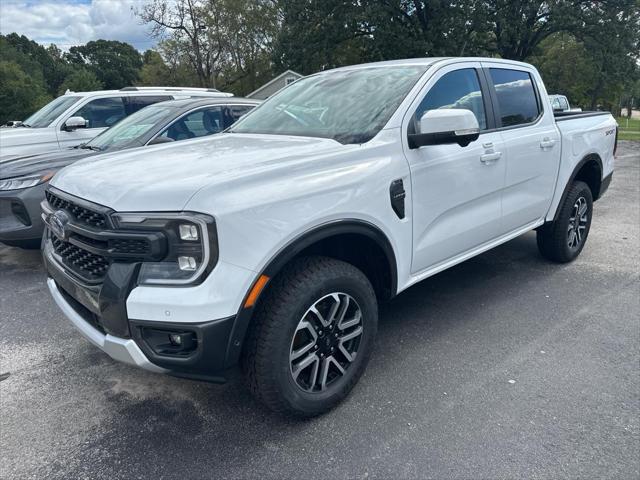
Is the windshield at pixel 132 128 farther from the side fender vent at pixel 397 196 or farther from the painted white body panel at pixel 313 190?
the side fender vent at pixel 397 196

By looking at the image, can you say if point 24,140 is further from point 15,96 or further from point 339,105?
point 15,96

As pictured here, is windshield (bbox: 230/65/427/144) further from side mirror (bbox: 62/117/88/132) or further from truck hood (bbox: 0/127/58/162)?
truck hood (bbox: 0/127/58/162)

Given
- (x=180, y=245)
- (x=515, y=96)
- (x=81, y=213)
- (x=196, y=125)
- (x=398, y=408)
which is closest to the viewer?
(x=180, y=245)

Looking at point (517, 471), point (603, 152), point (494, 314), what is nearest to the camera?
point (517, 471)

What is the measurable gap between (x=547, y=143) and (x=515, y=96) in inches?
19.3

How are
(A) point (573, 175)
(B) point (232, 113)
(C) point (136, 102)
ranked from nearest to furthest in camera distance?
(A) point (573, 175) → (B) point (232, 113) → (C) point (136, 102)

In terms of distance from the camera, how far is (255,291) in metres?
2.12

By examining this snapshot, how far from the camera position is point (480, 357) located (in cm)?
317

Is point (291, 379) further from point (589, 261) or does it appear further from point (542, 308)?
point (589, 261)

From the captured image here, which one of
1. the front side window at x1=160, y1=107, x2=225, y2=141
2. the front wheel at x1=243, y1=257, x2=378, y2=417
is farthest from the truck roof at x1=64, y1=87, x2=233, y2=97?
the front wheel at x1=243, y1=257, x2=378, y2=417

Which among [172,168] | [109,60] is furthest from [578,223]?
[109,60]

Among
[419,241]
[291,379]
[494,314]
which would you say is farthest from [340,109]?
[494,314]

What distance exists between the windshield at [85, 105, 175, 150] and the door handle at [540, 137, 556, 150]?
3950mm

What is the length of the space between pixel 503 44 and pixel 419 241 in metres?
26.6
